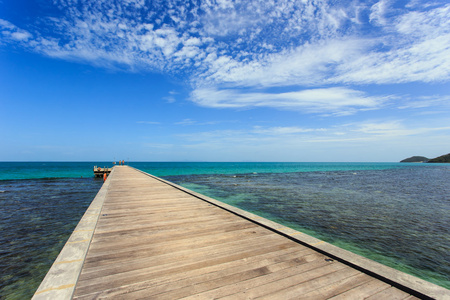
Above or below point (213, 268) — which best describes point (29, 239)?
below

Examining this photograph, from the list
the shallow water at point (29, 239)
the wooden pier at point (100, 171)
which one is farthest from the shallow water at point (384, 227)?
the wooden pier at point (100, 171)

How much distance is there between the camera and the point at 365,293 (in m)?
2.42

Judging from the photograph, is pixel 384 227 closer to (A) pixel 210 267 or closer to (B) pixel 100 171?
(A) pixel 210 267

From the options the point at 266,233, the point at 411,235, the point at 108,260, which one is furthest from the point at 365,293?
the point at 411,235

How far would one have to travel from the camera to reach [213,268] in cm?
292

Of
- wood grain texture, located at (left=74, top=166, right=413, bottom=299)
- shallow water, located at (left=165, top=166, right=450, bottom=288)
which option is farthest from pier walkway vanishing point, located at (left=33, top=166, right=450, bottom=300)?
shallow water, located at (left=165, top=166, right=450, bottom=288)

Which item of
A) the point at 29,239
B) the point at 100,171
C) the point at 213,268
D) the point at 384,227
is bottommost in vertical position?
the point at 384,227

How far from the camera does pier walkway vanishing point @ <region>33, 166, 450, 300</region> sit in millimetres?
2414

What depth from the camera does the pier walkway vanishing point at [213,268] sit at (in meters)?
2.41

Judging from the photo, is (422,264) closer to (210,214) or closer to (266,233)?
(266,233)

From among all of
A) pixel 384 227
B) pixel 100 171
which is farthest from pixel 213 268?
pixel 100 171

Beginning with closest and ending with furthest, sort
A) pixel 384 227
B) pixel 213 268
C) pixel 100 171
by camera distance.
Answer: pixel 213 268, pixel 384 227, pixel 100 171

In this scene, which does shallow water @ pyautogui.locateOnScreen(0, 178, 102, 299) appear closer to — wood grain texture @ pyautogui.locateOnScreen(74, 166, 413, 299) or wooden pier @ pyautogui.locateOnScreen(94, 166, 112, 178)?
wood grain texture @ pyautogui.locateOnScreen(74, 166, 413, 299)

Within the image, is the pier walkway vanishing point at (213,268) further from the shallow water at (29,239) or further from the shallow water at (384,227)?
the shallow water at (384,227)
